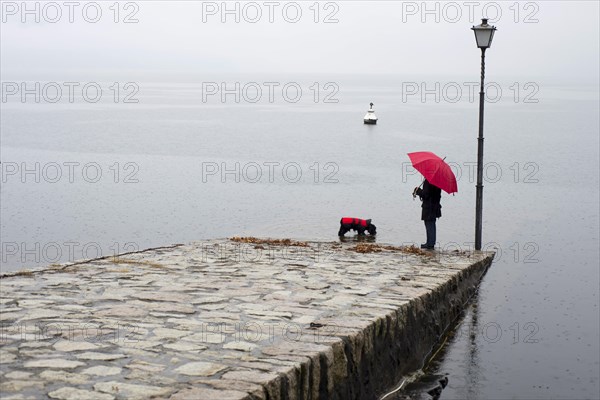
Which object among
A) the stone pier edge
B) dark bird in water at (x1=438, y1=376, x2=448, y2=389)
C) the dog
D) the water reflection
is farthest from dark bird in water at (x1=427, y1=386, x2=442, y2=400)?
the dog

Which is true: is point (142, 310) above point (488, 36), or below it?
below

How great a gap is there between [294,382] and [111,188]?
30109mm

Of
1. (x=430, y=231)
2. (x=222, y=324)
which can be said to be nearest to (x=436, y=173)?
(x=430, y=231)

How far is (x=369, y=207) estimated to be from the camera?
30250 millimetres

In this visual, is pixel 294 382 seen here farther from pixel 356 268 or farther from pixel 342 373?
pixel 356 268

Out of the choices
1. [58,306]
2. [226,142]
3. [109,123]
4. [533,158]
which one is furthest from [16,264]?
[109,123]

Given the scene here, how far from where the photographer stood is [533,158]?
5531 cm

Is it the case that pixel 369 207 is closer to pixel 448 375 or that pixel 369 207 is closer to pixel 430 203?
pixel 430 203

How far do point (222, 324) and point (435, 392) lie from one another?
2956 mm

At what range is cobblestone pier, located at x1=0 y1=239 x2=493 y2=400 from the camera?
7.49 m

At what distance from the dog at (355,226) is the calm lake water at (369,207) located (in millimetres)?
1252

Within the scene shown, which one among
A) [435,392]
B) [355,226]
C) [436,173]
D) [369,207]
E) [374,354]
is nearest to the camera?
[374,354]

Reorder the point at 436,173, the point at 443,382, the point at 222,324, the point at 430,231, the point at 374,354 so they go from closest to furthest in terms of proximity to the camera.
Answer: the point at 222,324 < the point at 374,354 < the point at 443,382 < the point at 436,173 < the point at 430,231

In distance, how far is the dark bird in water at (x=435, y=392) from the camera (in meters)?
10.6
